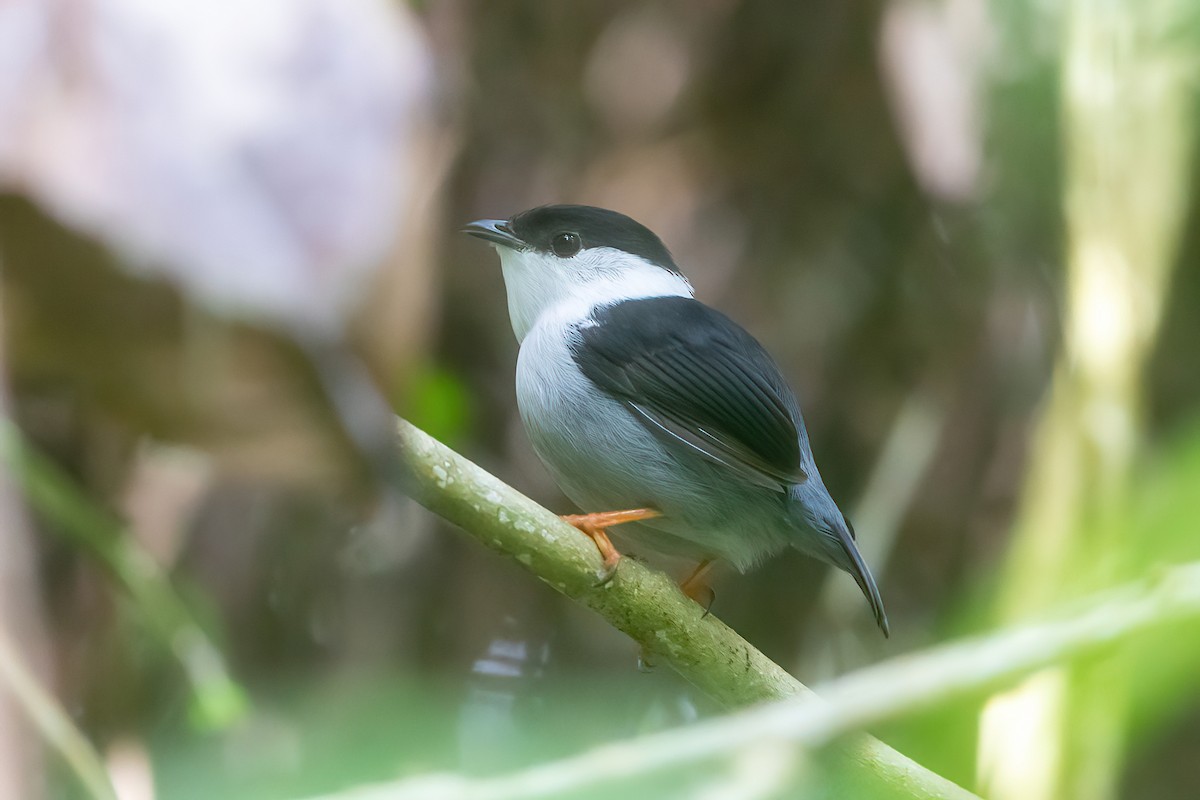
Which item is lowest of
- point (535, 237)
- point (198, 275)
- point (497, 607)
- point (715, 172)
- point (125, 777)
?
point (125, 777)

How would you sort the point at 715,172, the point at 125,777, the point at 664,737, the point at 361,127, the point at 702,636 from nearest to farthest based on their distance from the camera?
the point at 664,737 < the point at 361,127 < the point at 702,636 < the point at 125,777 < the point at 715,172

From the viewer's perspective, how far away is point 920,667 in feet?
2.72

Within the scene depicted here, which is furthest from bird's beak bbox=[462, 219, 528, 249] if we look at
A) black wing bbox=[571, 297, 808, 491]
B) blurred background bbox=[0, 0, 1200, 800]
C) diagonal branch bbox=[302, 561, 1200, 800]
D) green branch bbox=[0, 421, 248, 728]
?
diagonal branch bbox=[302, 561, 1200, 800]

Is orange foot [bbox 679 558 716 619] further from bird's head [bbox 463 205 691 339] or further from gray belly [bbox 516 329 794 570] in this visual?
bird's head [bbox 463 205 691 339]

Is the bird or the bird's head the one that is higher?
the bird's head

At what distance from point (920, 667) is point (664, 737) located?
0.74 ft

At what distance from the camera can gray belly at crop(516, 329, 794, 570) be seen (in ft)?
6.16

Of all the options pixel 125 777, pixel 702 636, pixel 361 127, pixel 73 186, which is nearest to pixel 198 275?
pixel 73 186

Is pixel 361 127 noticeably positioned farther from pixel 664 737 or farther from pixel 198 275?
pixel 664 737

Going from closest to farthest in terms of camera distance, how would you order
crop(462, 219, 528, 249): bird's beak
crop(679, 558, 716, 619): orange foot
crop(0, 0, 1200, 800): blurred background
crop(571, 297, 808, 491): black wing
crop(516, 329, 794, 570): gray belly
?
crop(0, 0, 1200, 800): blurred background
crop(571, 297, 808, 491): black wing
crop(516, 329, 794, 570): gray belly
crop(679, 558, 716, 619): orange foot
crop(462, 219, 528, 249): bird's beak

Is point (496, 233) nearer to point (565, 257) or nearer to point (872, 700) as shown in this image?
point (565, 257)

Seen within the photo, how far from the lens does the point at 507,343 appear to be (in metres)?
3.29

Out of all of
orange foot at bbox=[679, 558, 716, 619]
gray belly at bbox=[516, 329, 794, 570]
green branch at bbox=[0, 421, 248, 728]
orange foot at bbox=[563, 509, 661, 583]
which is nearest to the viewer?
orange foot at bbox=[563, 509, 661, 583]

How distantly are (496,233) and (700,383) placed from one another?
0.57 metres
